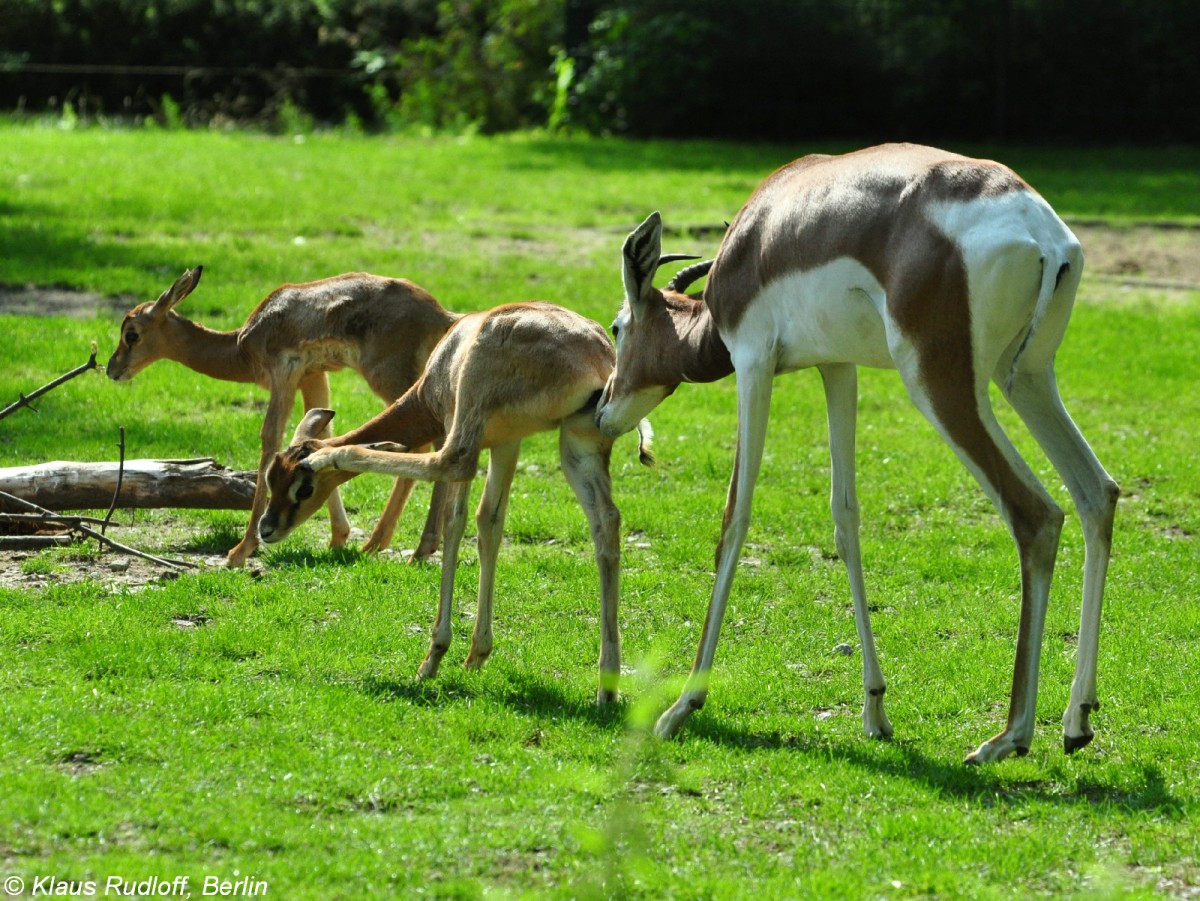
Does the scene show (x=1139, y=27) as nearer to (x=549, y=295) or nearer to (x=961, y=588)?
(x=549, y=295)

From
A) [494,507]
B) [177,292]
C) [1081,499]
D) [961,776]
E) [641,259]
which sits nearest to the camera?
[961,776]

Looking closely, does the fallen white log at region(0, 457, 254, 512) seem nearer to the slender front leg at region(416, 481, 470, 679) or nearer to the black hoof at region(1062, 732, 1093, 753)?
the slender front leg at region(416, 481, 470, 679)

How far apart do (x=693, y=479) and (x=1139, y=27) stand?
21.5 metres

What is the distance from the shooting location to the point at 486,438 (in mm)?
6676

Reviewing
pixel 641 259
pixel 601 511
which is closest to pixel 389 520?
pixel 601 511

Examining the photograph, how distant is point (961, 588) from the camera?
812cm

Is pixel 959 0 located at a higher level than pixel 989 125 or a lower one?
higher

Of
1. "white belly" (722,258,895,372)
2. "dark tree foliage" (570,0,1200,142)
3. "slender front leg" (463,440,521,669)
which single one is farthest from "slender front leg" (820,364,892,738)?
"dark tree foliage" (570,0,1200,142)

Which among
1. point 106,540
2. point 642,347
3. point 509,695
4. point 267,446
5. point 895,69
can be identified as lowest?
point 509,695

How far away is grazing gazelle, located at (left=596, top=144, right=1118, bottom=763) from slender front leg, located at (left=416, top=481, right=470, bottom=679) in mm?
807

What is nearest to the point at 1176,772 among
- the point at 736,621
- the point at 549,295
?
the point at 736,621

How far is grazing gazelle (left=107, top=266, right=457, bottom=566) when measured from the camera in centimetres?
836

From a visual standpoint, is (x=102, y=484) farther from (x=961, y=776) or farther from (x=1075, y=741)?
(x=1075, y=741)

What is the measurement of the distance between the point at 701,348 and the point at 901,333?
45.1 inches
